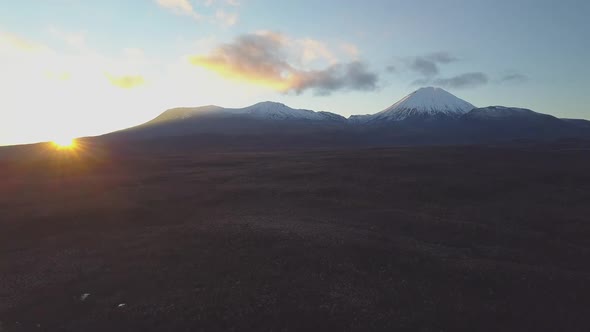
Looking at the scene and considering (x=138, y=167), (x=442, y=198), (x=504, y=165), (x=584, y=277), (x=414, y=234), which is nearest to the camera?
(x=584, y=277)

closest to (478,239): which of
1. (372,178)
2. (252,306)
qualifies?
(252,306)

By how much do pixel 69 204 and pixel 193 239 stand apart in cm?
2344

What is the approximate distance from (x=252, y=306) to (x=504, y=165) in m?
70.6

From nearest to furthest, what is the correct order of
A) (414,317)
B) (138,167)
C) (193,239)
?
1. (414,317)
2. (193,239)
3. (138,167)

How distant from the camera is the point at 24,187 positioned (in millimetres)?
58938

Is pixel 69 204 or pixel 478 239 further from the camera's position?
pixel 69 204

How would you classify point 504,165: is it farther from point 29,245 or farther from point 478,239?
point 29,245

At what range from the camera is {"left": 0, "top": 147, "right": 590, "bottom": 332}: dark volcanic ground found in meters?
19.0

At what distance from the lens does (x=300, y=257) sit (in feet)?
85.9

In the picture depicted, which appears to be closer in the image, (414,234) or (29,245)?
(29,245)

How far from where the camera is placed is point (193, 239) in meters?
30.3

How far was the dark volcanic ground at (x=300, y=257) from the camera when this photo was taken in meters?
19.0

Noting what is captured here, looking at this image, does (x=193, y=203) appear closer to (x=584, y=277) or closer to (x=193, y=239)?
(x=193, y=239)

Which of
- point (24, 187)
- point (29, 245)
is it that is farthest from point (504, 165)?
point (24, 187)
